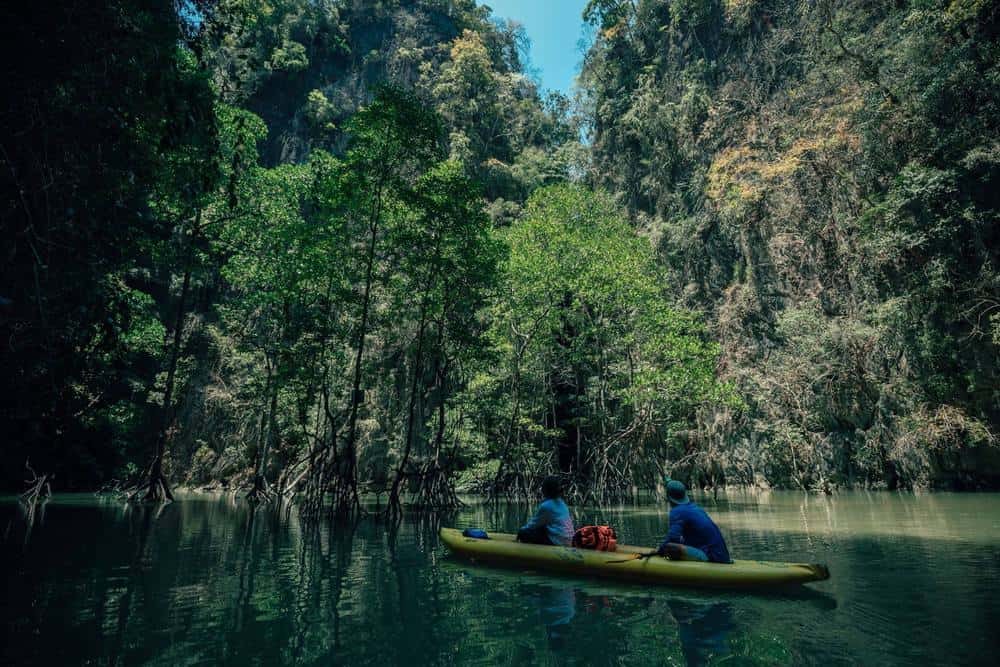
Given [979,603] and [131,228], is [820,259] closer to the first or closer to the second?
[979,603]

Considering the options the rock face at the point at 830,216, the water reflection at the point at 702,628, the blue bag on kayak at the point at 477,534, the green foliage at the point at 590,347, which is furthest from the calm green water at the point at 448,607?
the rock face at the point at 830,216

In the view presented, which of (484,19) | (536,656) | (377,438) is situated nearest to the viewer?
(536,656)

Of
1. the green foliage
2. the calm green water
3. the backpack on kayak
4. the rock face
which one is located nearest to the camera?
the calm green water

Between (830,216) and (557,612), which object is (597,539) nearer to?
(557,612)

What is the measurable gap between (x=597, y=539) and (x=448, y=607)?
210cm

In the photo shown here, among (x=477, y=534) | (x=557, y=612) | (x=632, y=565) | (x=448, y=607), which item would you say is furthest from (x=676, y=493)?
(x=477, y=534)

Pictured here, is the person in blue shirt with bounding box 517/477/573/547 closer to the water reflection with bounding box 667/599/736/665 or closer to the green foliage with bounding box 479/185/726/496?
the water reflection with bounding box 667/599/736/665

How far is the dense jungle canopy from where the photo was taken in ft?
18.0

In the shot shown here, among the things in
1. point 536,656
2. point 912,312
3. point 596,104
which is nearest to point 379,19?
point 596,104

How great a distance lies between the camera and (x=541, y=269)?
16.5 meters

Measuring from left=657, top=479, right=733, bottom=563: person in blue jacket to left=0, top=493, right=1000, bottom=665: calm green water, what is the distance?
0.38 metres

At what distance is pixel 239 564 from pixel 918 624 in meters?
6.45

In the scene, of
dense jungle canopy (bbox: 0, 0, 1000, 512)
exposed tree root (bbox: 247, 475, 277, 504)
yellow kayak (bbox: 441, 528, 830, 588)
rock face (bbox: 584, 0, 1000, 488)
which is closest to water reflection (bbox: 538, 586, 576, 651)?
yellow kayak (bbox: 441, 528, 830, 588)

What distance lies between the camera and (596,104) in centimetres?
3150
